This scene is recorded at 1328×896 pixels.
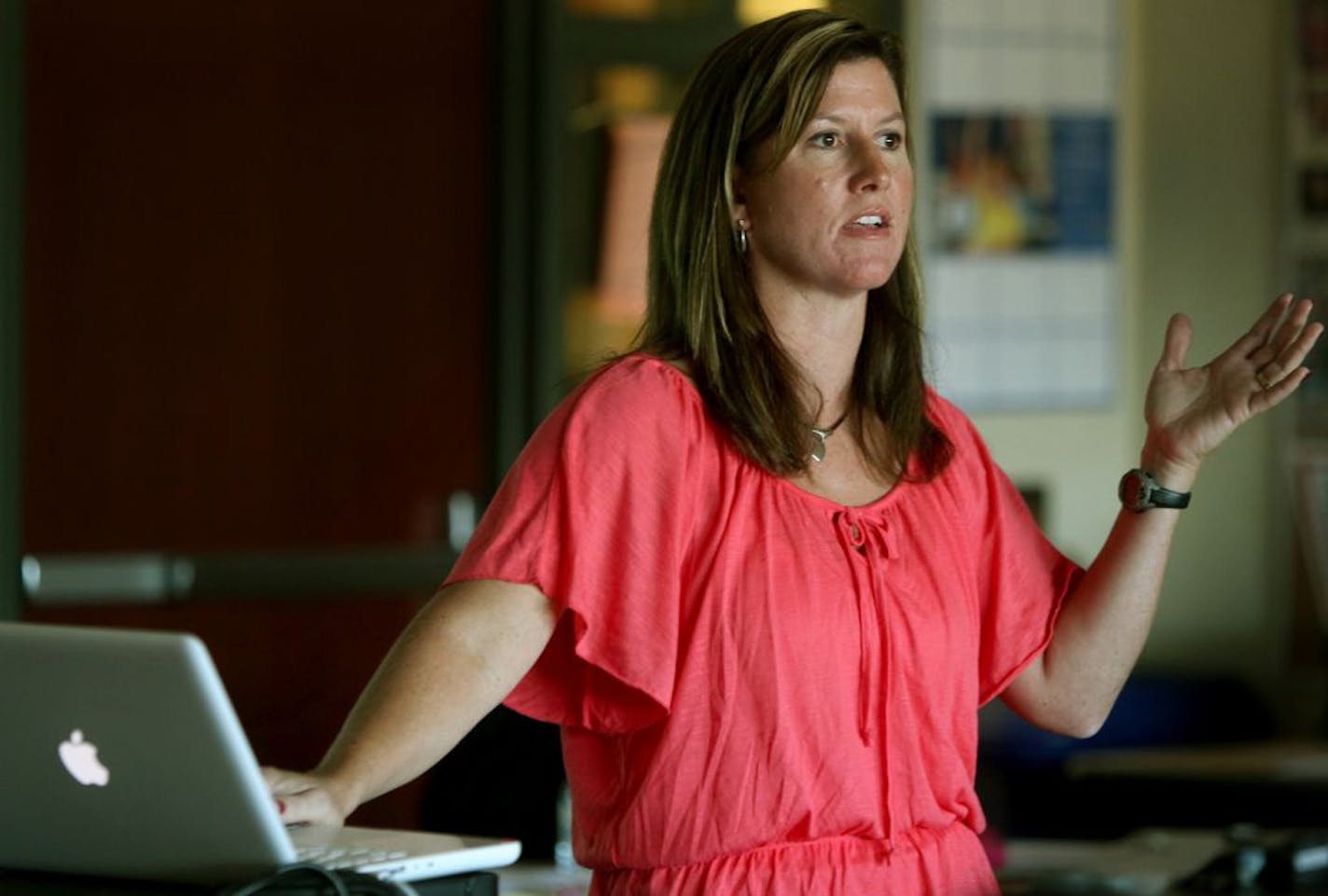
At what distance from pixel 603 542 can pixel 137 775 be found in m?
0.47

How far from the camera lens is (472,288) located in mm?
4230

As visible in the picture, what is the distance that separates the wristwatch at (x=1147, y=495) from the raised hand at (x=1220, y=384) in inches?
0.7

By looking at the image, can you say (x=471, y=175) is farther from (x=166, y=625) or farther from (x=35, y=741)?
(x=35, y=741)

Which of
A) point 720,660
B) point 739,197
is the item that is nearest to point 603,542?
point 720,660

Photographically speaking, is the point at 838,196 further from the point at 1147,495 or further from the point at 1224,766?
the point at 1224,766

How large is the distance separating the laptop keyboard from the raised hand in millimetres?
843

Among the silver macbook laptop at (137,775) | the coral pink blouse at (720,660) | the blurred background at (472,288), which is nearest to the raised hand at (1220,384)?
the coral pink blouse at (720,660)

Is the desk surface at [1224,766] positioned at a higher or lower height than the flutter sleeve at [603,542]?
lower

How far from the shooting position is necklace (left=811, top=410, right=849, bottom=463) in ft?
5.86

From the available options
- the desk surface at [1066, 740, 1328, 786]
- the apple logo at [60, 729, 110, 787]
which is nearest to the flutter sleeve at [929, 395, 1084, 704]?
the apple logo at [60, 729, 110, 787]

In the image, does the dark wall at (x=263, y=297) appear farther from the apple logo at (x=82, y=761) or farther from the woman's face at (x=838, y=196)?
the apple logo at (x=82, y=761)

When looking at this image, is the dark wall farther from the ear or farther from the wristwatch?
the wristwatch

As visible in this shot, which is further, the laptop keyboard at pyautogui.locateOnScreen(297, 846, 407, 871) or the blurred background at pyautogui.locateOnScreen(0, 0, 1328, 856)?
the blurred background at pyautogui.locateOnScreen(0, 0, 1328, 856)

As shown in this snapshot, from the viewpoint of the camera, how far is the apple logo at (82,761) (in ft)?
4.40
